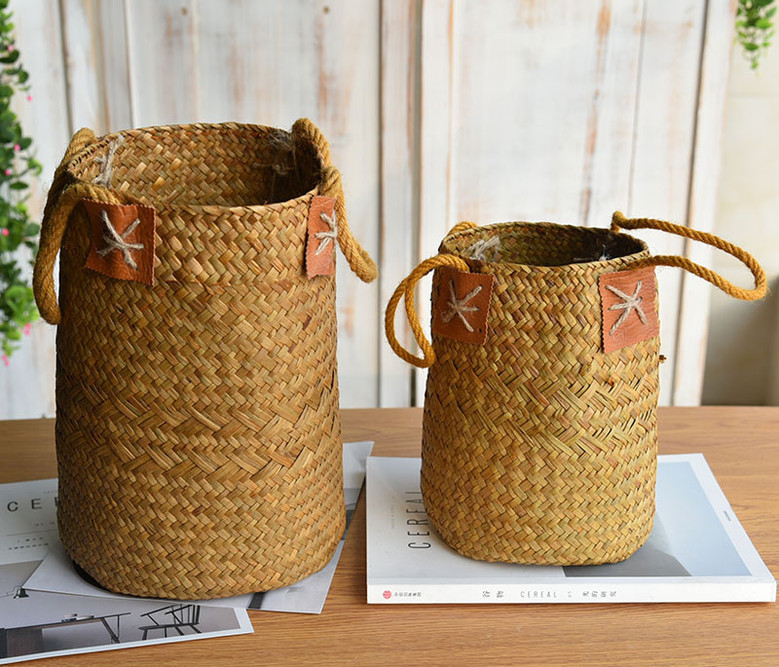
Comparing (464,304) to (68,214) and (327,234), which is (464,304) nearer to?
(327,234)

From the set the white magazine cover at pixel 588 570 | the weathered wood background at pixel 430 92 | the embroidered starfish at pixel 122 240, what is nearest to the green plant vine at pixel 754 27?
the weathered wood background at pixel 430 92

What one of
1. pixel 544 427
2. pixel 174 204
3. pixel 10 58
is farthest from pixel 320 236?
pixel 10 58

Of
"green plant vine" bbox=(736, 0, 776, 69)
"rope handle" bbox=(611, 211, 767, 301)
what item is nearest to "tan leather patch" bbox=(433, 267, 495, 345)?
"rope handle" bbox=(611, 211, 767, 301)

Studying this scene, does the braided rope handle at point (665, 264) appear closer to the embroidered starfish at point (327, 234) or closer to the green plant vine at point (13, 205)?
the embroidered starfish at point (327, 234)

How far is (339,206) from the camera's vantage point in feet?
2.44

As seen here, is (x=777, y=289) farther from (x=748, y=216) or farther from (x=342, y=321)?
(x=342, y=321)

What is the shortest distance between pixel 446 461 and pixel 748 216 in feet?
4.40

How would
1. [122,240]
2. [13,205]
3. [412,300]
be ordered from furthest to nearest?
1. [13,205]
2. [412,300]
3. [122,240]

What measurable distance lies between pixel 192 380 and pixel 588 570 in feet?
1.20

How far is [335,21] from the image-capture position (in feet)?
5.18

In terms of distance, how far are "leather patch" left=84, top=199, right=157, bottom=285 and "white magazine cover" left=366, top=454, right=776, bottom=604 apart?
0.31 meters

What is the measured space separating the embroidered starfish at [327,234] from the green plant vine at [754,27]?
4.14ft

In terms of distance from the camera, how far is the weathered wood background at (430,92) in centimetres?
158

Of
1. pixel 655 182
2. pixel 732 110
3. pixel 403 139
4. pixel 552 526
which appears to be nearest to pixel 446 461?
pixel 552 526
